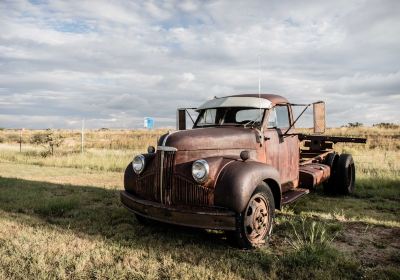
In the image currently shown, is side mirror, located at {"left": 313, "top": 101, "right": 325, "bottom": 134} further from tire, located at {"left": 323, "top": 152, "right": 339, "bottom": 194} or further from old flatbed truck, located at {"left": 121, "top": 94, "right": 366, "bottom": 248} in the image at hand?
tire, located at {"left": 323, "top": 152, "right": 339, "bottom": 194}

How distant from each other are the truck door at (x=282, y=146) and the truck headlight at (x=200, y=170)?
1.42 m

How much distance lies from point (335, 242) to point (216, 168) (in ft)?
6.29

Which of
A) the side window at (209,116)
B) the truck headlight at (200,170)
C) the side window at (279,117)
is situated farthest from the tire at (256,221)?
the side window at (209,116)

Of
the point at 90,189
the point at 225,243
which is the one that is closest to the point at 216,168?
the point at 225,243

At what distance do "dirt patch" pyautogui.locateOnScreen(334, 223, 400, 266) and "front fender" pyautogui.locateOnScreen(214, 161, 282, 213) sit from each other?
141 cm

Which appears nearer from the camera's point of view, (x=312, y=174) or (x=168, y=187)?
(x=168, y=187)

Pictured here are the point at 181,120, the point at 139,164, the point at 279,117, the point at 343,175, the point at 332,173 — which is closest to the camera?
the point at 139,164

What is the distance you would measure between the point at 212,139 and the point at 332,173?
4767 millimetres

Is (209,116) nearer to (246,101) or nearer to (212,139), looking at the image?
(246,101)

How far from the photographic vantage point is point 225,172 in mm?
4629

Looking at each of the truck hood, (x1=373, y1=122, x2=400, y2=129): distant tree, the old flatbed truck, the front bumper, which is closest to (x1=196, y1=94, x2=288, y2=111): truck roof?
the old flatbed truck

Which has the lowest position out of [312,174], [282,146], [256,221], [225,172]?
[256,221]

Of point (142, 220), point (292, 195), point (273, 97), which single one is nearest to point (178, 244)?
point (142, 220)

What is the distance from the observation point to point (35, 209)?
6.78 meters
